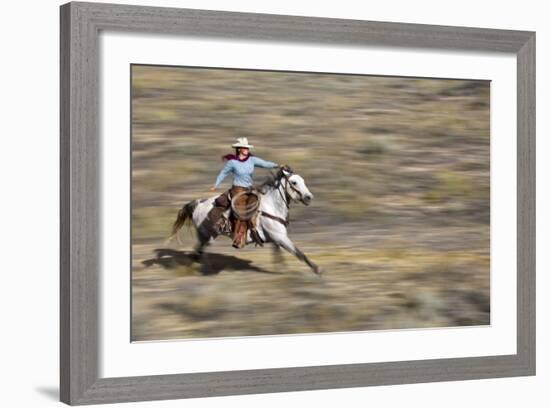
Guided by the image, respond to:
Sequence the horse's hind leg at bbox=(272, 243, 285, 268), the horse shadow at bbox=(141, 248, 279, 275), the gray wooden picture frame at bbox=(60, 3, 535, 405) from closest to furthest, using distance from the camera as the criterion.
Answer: the gray wooden picture frame at bbox=(60, 3, 535, 405) < the horse shadow at bbox=(141, 248, 279, 275) < the horse's hind leg at bbox=(272, 243, 285, 268)

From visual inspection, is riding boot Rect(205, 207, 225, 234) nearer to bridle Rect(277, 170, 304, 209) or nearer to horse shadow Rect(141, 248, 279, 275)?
horse shadow Rect(141, 248, 279, 275)

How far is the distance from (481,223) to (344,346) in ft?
3.45

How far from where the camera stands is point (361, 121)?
7.34m

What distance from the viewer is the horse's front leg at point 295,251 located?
23.4 feet

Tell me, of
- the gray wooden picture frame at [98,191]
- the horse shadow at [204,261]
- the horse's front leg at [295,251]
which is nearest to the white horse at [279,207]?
the horse's front leg at [295,251]

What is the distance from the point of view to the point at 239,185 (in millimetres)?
7082

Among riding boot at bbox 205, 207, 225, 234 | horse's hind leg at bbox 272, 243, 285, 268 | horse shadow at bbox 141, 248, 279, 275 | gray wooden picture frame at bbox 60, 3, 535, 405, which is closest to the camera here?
gray wooden picture frame at bbox 60, 3, 535, 405

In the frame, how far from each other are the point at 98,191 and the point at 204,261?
0.65 meters

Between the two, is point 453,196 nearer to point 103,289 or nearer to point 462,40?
→ point 462,40

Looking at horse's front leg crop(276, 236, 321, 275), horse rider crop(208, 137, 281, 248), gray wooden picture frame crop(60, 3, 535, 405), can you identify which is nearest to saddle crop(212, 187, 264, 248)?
horse rider crop(208, 137, 281, 248)

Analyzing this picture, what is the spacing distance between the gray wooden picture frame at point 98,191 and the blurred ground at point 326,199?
0.69ft

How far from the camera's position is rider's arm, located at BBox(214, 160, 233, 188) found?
704cm

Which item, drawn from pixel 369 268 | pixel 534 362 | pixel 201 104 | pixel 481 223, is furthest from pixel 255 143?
pixel 534 362

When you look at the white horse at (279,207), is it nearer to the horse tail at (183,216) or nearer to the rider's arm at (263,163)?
the rider's arm at (263,163)
